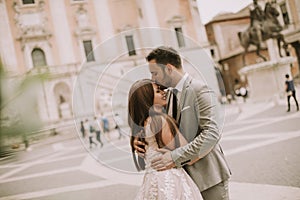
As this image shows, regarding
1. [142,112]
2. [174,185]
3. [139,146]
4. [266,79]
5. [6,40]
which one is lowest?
[174,185]

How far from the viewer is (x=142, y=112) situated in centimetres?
107

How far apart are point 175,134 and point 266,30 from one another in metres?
3.67

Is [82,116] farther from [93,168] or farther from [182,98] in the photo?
[93,168]

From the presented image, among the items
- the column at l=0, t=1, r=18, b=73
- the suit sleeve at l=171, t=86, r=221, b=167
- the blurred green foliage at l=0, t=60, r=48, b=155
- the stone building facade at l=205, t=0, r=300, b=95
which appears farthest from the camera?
the stone building facade at l=205, t=0, r=300, b=95

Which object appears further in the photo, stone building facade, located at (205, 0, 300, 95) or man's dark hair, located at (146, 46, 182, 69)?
stone building facade, located at (205, 0, 300, 95)

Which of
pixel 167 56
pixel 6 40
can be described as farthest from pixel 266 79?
pixel 167 56

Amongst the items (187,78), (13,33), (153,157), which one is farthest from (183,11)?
(153,157)

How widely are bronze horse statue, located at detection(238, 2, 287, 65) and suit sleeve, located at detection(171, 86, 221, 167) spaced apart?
292 centimetres

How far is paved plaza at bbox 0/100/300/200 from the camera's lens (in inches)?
70.9

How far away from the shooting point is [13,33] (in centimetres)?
220

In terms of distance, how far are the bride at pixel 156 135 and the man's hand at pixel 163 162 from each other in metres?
0.02

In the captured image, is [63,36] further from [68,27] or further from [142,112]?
[142,112]

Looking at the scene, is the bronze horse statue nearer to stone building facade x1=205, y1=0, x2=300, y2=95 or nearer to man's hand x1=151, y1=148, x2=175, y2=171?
stone building facade x1=205, y1=0, x2=300, y2=95

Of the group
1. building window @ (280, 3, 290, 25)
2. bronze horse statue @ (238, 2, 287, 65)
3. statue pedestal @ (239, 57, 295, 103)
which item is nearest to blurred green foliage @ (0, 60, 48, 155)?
building window @ (280, 3, 290, 25)
